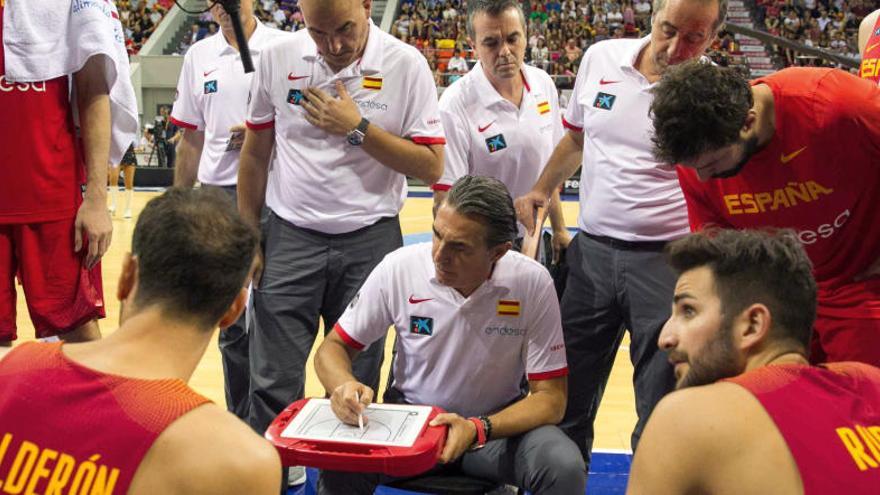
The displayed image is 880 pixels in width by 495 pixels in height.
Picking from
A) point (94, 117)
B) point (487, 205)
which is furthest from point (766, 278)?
point (94, 117)

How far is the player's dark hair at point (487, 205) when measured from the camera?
2.79 meters

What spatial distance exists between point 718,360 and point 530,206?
1773mm

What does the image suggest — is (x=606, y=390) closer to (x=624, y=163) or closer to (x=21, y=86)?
(x=624, y=163)

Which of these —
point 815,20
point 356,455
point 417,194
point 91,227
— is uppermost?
point 91,227

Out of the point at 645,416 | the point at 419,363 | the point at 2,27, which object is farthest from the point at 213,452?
the point at 645,416

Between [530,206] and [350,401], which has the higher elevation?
[530,206]

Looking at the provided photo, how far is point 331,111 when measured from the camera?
304 cm

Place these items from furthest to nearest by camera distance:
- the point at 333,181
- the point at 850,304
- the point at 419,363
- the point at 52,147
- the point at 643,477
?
the point at 333,181 < the point at 419,363 < the point at 52,147 < the point at 850,304 < the point at 643,477

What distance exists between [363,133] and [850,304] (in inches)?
61.6

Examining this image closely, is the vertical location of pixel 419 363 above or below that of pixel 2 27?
below

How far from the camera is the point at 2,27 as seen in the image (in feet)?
8.71

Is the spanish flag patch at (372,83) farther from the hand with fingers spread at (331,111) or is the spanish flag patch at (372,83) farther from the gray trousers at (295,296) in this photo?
the gray trousers at (295,296)

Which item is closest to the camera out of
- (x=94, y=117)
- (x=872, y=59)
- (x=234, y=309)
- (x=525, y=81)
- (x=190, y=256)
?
(x=190, y=256)

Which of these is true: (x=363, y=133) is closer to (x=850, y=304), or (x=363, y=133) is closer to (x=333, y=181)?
(x=333, y=181)
